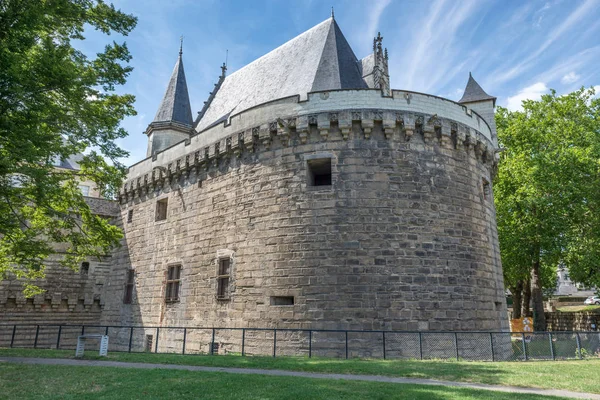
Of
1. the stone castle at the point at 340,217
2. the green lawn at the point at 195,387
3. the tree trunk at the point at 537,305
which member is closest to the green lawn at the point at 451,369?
the green lawn at the point at 195,387

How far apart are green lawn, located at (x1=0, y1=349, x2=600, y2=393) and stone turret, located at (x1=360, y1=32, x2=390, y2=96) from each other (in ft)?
35.5

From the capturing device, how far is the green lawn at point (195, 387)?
643 cm

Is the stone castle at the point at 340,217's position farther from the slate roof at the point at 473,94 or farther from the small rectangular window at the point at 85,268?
the small rectangular window at the point at 85,268

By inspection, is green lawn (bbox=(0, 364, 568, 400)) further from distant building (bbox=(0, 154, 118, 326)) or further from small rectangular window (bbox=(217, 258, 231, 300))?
distant building (bbox=(0, 154, 118, 326))

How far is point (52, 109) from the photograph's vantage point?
10227 mm

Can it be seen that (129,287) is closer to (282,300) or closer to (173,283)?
(173,283)

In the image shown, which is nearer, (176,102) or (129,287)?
(129,287)

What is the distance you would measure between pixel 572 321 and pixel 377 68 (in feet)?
66.9

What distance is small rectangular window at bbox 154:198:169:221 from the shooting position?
1895 cm

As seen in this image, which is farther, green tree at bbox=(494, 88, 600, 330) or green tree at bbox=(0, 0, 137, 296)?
green tree at bbox=(494, 88, 600, 330)

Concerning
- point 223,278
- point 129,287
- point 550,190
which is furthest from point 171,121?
point 550,190

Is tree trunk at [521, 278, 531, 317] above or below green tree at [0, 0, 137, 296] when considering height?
below

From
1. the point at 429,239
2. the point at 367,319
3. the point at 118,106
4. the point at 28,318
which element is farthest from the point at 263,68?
the point at 28,318

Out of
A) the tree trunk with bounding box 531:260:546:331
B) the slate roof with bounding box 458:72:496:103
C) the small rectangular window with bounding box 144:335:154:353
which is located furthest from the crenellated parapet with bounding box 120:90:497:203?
the tree trunk with bounding box 531:260:546:331
